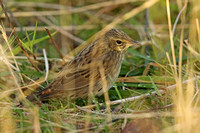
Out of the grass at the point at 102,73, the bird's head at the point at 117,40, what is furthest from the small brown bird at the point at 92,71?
the grass at the point at 102,73

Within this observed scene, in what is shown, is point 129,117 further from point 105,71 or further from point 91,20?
point 91,20

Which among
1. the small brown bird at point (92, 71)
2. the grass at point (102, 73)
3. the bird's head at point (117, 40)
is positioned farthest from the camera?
the bird's head at point (117, 40)

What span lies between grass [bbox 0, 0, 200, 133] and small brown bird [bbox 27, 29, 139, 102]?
0.16 meters

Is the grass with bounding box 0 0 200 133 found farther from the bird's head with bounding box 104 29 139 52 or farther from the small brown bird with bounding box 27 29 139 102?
the bird's head with bounding box 104 29 139 52

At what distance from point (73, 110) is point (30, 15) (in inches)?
151

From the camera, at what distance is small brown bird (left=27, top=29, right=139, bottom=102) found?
466cm

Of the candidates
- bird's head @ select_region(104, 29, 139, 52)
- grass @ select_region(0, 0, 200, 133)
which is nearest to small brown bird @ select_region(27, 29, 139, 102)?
bird's head @ select_region(104, 29, 139, 52)

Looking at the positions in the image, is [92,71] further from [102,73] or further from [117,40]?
[117,40]

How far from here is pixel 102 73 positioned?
4.71 metres

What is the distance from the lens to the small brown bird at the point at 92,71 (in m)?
4.66

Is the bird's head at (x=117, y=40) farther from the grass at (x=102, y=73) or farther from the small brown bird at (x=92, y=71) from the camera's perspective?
the grass at (x=102, y=73)

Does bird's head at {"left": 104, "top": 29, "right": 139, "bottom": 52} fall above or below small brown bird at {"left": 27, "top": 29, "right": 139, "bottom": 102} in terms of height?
above

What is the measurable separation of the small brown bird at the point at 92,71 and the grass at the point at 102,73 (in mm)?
156

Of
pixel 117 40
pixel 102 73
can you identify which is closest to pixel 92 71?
pixel 102 73
